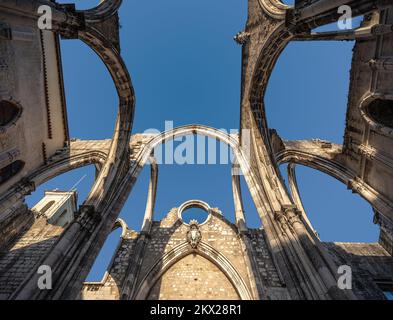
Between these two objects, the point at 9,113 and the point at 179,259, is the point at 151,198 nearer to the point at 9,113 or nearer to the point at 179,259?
the point at 179,259

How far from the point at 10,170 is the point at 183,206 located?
7.92 meters

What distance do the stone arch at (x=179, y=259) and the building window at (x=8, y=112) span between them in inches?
293

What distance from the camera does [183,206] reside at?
12414 mm

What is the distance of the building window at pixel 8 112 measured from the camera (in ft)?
20.4

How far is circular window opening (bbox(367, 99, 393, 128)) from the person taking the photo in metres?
7.49

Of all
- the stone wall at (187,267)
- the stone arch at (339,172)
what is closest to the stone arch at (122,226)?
the stone wall at (187,267)

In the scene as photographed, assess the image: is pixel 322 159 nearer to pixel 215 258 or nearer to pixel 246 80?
pixel 246 80

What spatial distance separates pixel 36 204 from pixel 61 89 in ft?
40.0

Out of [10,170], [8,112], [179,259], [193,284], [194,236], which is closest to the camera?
[8,112]

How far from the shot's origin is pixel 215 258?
32.1 feet

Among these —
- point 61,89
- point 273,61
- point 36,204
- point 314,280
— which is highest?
point 273,61

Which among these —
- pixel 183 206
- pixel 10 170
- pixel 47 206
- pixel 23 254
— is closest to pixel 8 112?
pixel 10 170

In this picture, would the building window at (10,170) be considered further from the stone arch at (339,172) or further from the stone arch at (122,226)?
the stone arch at (339,172)
